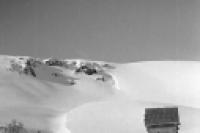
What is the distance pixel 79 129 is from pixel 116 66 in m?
37.0

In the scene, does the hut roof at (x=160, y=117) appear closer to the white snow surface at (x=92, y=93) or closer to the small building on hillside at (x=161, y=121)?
the small building on hillside at (x=161, y=121)

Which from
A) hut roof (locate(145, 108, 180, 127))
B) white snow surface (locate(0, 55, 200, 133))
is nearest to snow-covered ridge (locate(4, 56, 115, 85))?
white snow surface (locate(0, 55, 200, 133))

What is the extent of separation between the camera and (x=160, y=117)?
14688 mm

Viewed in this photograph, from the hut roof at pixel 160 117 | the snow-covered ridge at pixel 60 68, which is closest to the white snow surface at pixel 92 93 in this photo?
the snow-covered ridge at pixel 60 68

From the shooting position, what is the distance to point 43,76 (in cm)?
5772

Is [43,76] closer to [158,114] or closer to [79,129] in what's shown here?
[79,129]

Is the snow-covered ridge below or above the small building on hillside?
Answer: above

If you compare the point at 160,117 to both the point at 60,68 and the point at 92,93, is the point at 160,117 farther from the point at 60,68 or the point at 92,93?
the point at 60,68

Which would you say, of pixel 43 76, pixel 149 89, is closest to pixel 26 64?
pixel 43 76

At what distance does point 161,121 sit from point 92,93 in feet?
132

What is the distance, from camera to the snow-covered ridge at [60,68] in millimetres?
56688

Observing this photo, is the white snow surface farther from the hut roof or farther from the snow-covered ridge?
the hut roof

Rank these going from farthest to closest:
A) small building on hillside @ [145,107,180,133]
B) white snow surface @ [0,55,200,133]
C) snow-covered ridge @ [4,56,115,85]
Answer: snow-covered ridge @ [4,56,115,85], white snow surface @ [0,55,200,133], small building on hillside @ [145,107,180,133]

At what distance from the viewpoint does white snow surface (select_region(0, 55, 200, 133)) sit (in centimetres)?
3600
